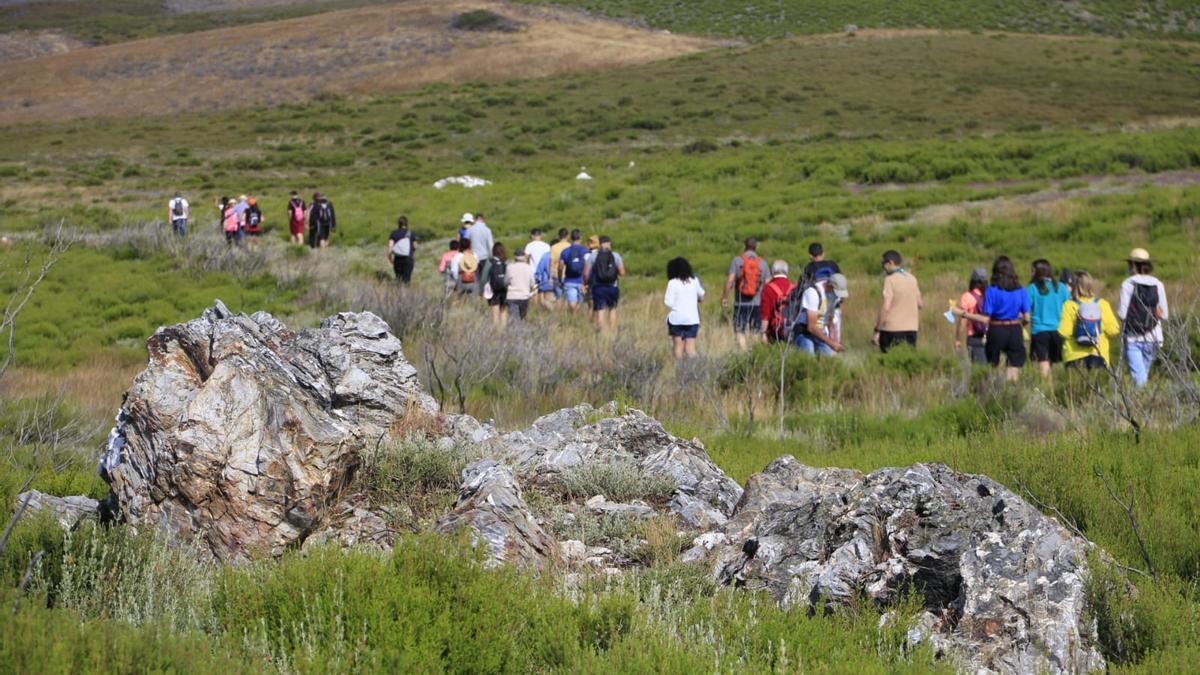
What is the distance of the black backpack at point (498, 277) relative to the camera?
630 inches

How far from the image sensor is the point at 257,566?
4938 mm

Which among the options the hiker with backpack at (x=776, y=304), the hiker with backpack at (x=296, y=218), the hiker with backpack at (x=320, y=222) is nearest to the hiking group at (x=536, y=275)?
the hiker with backpack at (x=776, y=304)

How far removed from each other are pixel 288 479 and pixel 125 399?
1052 mm

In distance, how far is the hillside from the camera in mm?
79688

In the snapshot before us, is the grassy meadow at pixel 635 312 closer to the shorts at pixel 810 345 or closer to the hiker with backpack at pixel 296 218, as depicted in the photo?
the shorts at pixel 810 345

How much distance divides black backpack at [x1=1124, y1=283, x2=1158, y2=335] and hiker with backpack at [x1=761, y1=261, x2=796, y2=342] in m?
3.53

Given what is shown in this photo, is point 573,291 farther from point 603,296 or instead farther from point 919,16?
point 919,16

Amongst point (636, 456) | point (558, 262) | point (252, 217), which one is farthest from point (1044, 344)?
point (252, 217)

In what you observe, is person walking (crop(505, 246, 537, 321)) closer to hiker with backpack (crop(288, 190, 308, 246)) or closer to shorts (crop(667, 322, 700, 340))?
shorts (crop(667, 322, 700, 340))

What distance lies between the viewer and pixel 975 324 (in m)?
12.8

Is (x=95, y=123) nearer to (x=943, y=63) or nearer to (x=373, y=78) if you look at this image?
(x=373, y=78)

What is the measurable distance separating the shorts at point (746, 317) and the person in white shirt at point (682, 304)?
1.25m

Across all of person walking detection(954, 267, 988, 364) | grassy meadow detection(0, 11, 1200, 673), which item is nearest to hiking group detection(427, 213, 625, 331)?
grassy meadow detection(0, 11, 1200, 673)

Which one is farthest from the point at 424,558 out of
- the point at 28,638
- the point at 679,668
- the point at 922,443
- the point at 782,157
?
the point at 782,157
